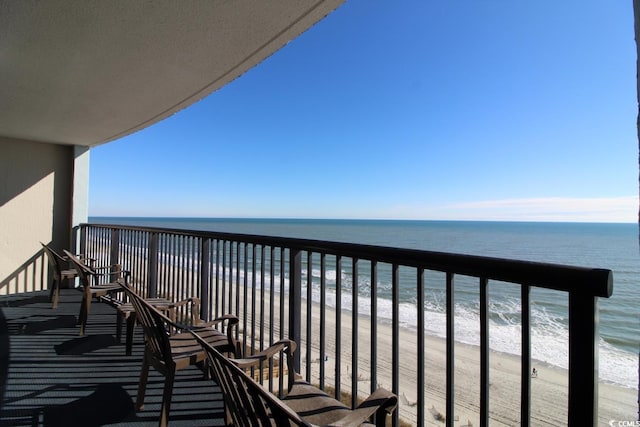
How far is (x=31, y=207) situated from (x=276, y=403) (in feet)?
19.0

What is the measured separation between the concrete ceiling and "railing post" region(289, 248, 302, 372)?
1376 millimetres

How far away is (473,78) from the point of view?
13406 mm

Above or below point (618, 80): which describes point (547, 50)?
above

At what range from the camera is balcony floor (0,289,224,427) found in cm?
184

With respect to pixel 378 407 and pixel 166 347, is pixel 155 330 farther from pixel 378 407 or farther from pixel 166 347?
pixel 378 407

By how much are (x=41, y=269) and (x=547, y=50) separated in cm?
1786

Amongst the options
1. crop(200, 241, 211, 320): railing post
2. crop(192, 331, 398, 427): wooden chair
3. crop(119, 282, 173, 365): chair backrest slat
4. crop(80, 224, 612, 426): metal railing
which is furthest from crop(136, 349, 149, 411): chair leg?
crop(200, 241, 211, 320): railing post

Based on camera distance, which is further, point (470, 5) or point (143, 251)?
point (470, 5)

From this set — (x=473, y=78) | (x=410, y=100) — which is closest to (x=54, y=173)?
(x=473, y=78)

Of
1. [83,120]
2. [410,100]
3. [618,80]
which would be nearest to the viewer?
[83,120]

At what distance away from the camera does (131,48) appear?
2.22m

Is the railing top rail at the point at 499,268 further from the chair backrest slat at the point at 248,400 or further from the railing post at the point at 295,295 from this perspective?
the chair backrest slat at the point at 248,400

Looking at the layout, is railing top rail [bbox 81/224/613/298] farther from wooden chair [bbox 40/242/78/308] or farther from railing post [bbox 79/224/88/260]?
railing post [bbox 79/224/88/260]

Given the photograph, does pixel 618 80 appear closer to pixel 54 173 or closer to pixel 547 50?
pixel 547 50
